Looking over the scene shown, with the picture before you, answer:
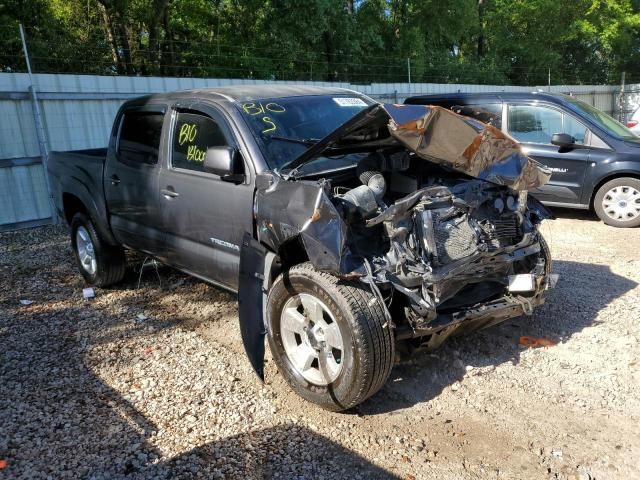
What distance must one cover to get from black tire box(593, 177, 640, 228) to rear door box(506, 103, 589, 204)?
260 mm

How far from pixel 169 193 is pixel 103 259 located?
167cm

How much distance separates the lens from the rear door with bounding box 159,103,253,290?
3797mm

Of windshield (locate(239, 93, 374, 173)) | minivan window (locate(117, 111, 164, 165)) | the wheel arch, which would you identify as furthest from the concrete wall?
the wheel arch

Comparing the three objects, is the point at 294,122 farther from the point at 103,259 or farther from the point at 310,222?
the point at 103,259

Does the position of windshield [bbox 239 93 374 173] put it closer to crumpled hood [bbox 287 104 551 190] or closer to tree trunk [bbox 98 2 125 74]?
crumpled hood [bbox 287 104 551 190]

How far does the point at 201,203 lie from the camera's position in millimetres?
4039

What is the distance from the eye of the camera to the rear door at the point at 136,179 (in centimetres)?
459

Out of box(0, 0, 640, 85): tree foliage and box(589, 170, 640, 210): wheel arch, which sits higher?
box(0, 0, 640, 85): tree foliage

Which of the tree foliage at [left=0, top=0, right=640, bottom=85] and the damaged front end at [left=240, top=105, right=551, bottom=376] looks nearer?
the damaged front end at [left=240, top=105, right=551, bottom=376]

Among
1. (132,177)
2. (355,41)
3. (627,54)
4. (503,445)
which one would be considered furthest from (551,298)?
(627,54)

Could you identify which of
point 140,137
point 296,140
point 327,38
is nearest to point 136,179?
point 140,137

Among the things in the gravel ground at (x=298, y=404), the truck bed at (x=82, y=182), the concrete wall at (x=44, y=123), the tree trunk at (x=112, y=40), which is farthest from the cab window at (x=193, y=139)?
the tree trunk at (x=112, y=40)

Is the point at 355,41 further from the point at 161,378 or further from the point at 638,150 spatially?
the point at 161,378

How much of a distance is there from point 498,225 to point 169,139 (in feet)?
8.71
